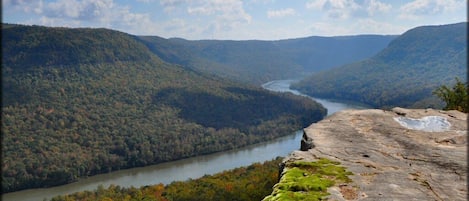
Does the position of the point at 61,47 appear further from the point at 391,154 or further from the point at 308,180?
the point at 308,180

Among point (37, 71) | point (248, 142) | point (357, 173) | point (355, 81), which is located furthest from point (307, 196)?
point (355, 81)

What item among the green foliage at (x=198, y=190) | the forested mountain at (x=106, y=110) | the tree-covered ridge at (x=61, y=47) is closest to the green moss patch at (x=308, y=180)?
the green foliage at (x=198, y=190)

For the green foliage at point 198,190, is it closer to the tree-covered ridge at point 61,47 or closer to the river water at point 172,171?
the river water at point 172,171

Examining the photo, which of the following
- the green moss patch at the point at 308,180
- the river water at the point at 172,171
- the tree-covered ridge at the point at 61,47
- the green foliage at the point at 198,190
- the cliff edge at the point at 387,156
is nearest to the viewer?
the green moss patch at the point at 308,180

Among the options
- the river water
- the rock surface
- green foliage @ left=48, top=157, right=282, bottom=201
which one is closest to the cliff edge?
the rock surface

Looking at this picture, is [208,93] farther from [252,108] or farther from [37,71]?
[37,71]

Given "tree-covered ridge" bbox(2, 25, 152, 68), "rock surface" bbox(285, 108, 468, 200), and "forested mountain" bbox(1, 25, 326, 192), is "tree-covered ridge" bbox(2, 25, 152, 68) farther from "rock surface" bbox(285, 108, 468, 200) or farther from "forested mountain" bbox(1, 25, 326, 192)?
"rock surface" bbox(285, 108, 468, 200)
